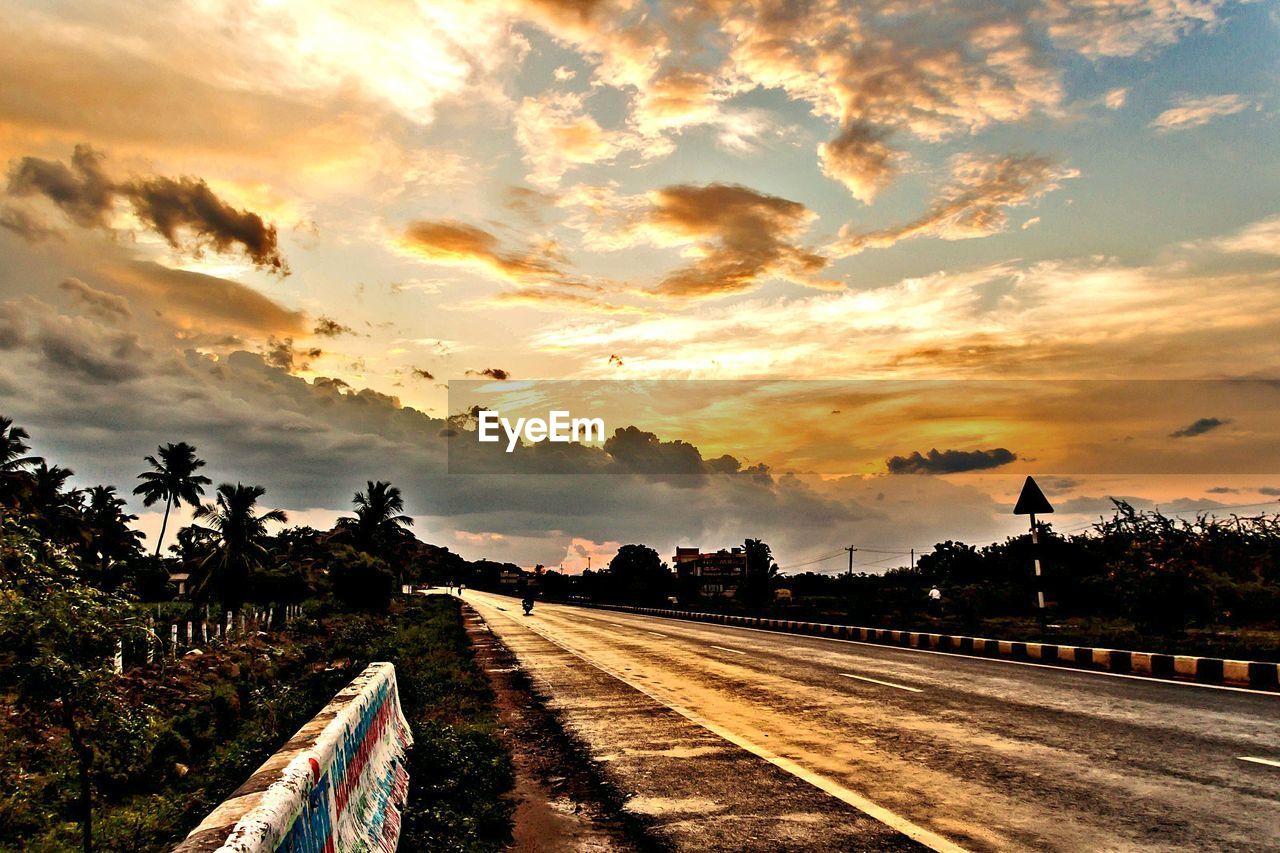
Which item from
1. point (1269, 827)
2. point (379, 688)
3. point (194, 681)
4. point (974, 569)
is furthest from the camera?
point (974, 569)

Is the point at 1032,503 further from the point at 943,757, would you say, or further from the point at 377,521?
the point at 377,521

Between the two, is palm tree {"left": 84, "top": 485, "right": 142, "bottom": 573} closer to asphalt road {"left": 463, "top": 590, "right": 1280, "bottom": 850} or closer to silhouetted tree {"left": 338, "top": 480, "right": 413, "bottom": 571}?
silhouetted tree {"left": 338, "top": 480, "right": 413, "bottom": 571}

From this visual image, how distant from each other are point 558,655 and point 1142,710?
536 inches

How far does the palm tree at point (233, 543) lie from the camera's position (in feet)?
125

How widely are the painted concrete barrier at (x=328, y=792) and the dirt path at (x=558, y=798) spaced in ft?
3.27

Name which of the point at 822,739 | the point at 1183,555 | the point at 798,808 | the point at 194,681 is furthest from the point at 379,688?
the point at 1183,555

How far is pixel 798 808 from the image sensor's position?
5797 millimetres

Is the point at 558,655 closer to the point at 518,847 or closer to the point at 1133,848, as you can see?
the point at 518,847

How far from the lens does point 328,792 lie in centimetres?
383

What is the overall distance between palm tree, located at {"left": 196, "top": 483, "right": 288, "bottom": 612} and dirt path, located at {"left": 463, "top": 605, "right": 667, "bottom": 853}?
32547 mm

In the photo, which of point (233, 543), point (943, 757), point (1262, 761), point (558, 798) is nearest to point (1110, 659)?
point (1262, 761)

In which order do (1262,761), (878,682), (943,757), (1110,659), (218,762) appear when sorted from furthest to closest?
(1110,659) → (878,682) → (218,762) → (943,757) → (1262,761)

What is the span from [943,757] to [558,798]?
3.57 metres

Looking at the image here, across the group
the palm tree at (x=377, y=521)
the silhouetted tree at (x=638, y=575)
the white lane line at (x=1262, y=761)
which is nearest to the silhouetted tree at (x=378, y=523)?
the palm tree at (x=377, y=521)
